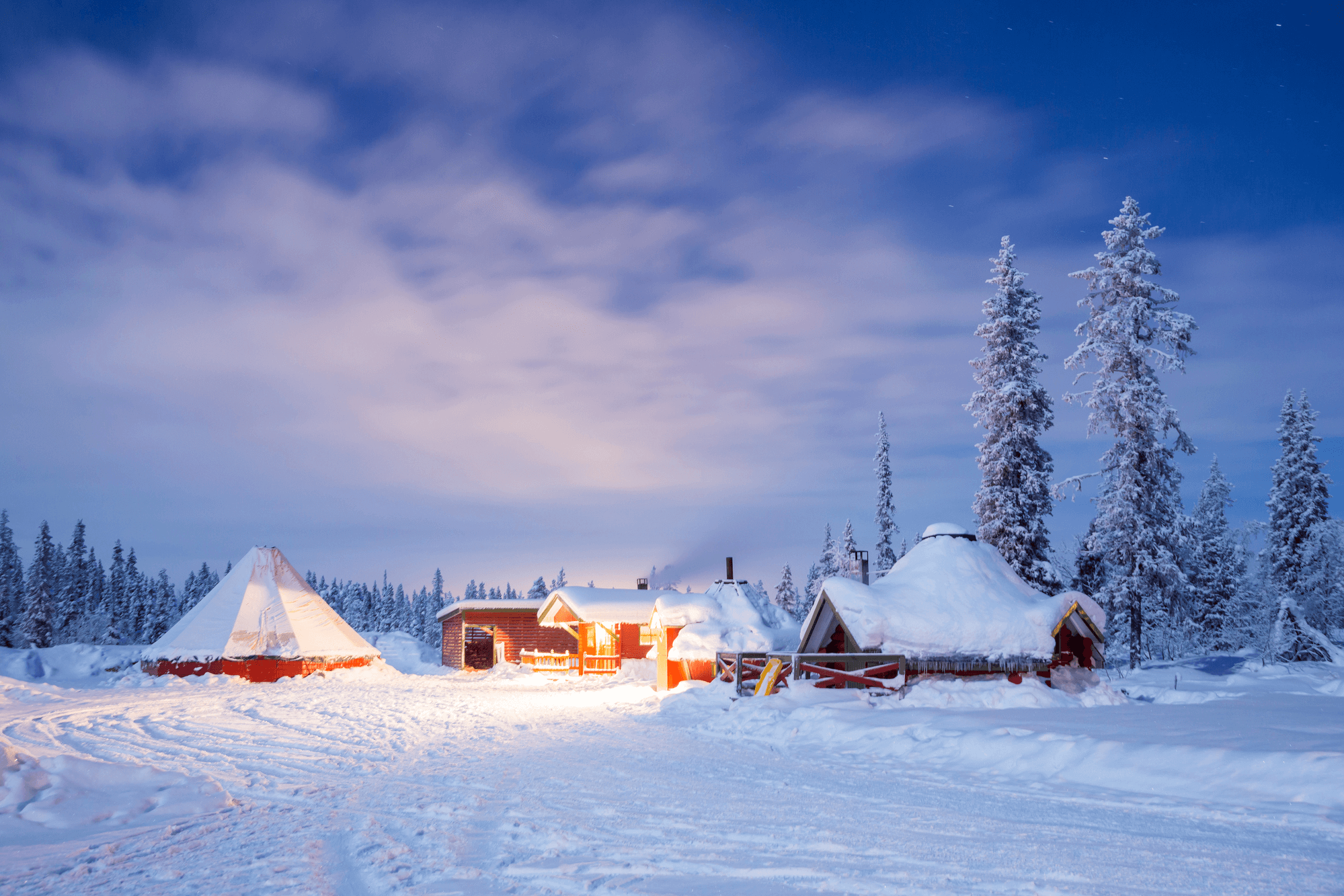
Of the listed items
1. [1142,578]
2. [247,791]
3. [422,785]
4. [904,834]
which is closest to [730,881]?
[904,834]

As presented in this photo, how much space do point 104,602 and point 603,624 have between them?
87.4 metres

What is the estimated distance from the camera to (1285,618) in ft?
103

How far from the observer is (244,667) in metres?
32.4

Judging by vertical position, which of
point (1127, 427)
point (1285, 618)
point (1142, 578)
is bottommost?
point (1285, 618)

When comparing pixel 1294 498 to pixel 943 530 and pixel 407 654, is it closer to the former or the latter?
pixel 943 530

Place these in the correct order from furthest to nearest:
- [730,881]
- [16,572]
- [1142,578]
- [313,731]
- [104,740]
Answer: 1. [16,572]
2. [1142,578]
3. [313,731]
4. [104,740]
5. [730,881]

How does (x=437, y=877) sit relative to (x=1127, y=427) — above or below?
below

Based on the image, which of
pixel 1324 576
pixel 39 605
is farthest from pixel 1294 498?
pixel 39 605

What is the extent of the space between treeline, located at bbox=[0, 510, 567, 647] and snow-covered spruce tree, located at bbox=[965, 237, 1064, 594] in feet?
205

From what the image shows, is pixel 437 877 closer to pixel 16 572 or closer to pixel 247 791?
pixel 247 791

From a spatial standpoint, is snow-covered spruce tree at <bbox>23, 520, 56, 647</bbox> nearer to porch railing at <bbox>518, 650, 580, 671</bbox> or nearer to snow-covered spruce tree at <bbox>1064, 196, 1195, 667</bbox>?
porch railing at <bbox>518, 650, 580, 671</bbox>

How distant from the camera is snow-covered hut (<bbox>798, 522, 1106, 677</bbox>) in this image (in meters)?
18.7

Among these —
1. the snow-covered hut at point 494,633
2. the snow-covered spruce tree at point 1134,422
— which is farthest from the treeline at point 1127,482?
the snow-covered hut at point 494,633

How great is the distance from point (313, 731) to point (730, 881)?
12868 millimetres
